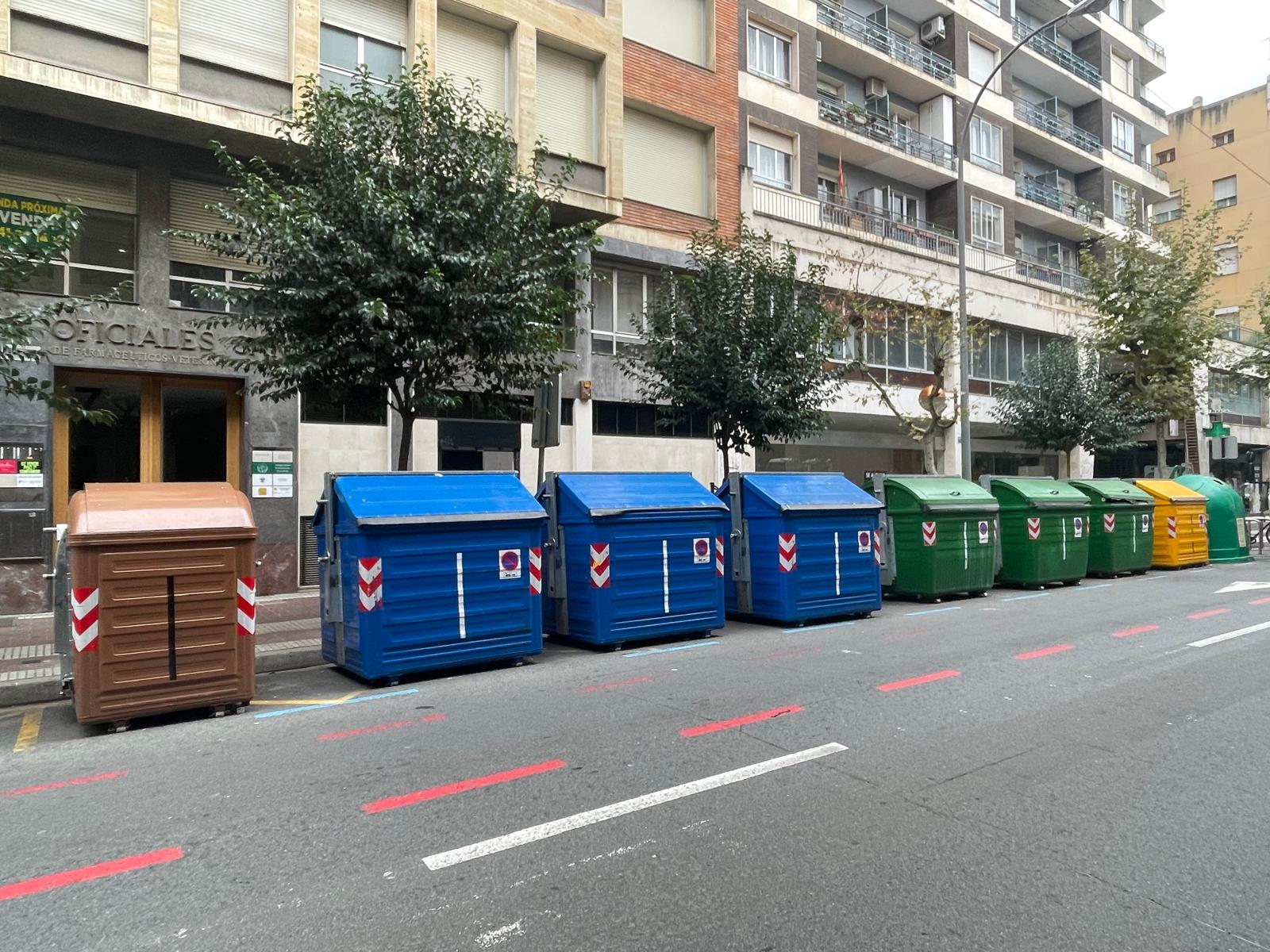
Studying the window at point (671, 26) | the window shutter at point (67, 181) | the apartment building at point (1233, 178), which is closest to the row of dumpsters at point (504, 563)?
the window shutter at point (67, 181)

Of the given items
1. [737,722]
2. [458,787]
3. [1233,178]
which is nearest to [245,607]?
[458,787]

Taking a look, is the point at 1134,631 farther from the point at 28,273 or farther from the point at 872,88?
the point at 872,88

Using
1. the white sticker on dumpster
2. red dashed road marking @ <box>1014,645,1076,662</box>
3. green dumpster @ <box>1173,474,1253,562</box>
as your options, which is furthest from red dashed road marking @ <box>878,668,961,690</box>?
green dumpster @ <box>1173,474,1253,562</box>

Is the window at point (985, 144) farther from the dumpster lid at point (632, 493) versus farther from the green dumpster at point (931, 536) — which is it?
the dumpster lid at point (632, 493)

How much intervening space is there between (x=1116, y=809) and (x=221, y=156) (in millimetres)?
10275

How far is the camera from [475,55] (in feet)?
50.7

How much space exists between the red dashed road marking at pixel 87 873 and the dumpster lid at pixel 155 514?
297 cm

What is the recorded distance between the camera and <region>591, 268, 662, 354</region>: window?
58.5 ft

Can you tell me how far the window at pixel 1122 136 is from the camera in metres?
33.3

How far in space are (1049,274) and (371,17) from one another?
24279 mm

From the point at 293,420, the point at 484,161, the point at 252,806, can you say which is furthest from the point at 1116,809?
the point at 293,420

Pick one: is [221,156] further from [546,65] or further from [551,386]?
[546,65]

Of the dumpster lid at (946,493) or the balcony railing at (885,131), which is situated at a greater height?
the balcony railing at (885,131)

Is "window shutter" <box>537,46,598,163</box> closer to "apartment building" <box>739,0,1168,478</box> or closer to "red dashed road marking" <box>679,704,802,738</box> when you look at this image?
"apartment building" <box>739,0,1168,478</box>
